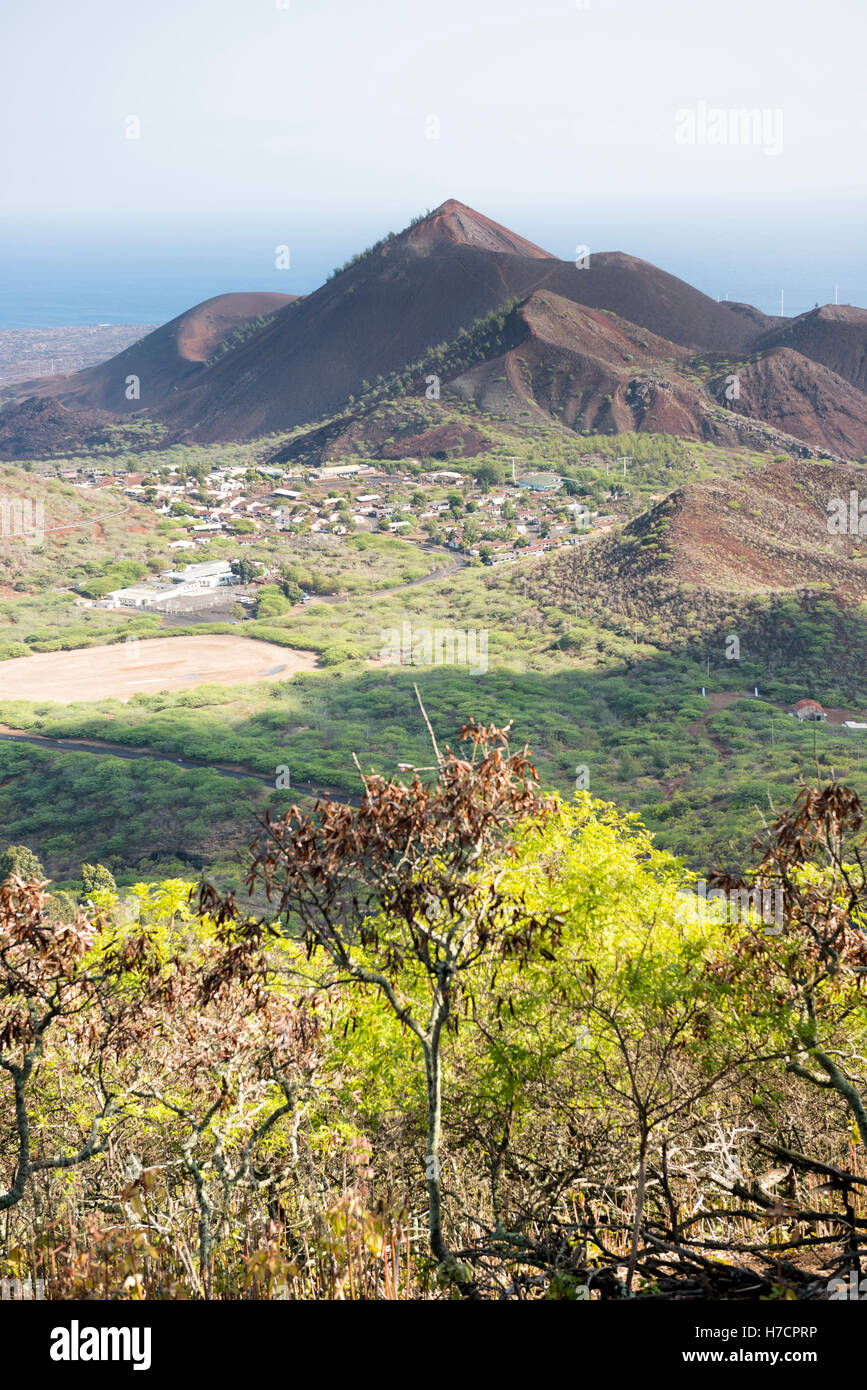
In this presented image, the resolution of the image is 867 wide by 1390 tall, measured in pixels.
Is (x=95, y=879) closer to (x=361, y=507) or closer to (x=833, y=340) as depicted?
(x=361, y=507)

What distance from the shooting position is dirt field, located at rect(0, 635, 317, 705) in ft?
136

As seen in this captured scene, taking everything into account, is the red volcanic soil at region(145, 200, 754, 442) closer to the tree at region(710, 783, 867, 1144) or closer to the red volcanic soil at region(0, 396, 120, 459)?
the red volcanic soil at region(0, 396, 120, 459)

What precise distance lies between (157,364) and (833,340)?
8444 centimetres

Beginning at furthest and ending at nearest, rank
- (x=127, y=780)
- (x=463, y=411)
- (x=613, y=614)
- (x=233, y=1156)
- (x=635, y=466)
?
(x=463, y=411) < (x=635, y=466) < (x=613, y=614) < (x=127, y=780) < (x=233, y=1156)

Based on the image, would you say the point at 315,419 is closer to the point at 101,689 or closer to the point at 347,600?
the point at 347,600

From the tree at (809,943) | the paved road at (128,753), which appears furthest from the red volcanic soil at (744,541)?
the tree at (809,943)

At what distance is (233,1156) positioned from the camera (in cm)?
711

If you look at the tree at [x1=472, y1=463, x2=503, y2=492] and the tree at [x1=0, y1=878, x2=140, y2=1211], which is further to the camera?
A: the tree at [x1=472, y1=463, x2=503, y2=492]

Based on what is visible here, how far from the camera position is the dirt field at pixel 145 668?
4150 centimetres

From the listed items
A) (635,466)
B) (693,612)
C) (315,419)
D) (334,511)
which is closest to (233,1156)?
(693,612)

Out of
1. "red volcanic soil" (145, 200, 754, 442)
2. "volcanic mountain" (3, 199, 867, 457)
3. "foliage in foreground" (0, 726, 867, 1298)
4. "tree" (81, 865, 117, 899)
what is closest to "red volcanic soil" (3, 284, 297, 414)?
"volcanic mountain" (3, 199, 867, 457)

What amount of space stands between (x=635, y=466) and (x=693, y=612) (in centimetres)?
3659

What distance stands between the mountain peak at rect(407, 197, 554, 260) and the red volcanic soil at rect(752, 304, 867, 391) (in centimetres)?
3459

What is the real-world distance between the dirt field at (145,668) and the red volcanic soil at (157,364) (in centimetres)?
8557
